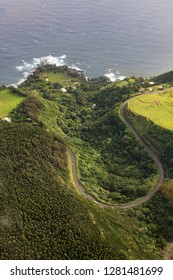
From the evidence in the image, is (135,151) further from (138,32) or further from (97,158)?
(138,32)

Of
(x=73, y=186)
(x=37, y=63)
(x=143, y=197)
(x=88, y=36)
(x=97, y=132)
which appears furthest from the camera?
(x=88, y=36)

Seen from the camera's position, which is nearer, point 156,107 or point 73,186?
point 73,186

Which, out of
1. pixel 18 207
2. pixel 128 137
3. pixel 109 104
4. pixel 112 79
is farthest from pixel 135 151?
pixel 112 79

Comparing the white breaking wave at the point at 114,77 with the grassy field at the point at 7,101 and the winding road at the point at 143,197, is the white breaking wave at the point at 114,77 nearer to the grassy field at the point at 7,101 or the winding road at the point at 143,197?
the winding road at the point at 143,197

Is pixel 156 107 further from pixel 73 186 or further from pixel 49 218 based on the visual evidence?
pixel 49 218

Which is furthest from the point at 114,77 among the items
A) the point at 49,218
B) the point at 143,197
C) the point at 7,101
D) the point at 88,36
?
the point at 49,218

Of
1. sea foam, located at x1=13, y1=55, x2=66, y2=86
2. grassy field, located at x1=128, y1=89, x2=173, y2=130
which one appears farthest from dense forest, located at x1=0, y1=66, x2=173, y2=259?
sea foam, located at x1=13, y1=55, x2=66, y2=86
